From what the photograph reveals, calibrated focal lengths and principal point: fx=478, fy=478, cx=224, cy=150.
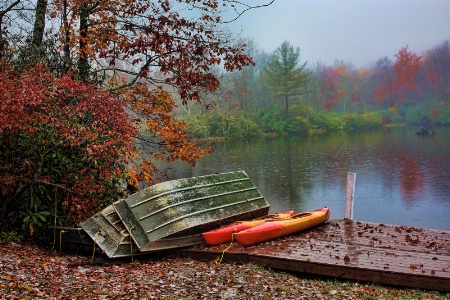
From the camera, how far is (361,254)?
7.75 meters

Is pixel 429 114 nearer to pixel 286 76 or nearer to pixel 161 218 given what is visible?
pixel 286 76

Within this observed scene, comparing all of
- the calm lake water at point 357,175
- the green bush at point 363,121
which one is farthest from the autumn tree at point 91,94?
the green bush at point 363,121

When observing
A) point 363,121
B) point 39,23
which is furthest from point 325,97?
point 39,23

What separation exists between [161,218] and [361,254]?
11.4 ft

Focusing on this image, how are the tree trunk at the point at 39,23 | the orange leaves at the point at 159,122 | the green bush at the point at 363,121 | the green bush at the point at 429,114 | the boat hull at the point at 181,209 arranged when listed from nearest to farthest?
1. the boat hull at the point at 181,209
2. the tree trunk at the point at 39,23
3. the orange leaves at the point at 159,122
4. the green bush at the point at 429,114
5. the green bush at the point at 363,121

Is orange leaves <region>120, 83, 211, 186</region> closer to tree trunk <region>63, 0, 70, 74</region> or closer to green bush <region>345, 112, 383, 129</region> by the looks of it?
tree trunk <region>63, 0, 70, 74</region>

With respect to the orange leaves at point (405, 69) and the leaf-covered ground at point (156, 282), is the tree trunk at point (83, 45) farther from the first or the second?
the orange leaves at point (405, 69)

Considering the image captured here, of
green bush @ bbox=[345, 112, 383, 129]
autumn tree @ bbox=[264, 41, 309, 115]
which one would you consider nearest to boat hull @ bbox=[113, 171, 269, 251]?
autumn tree @ bbox=[264, 41, 309, 115]

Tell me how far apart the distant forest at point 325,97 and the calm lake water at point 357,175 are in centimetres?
1126

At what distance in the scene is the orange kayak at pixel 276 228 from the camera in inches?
334

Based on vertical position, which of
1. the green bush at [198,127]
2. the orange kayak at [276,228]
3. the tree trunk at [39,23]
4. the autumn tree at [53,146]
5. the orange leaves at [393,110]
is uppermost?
the orange leaves at [393,110]

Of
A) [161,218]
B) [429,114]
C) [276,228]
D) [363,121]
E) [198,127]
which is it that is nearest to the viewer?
[161,218]

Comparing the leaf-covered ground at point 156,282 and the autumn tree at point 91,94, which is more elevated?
the autumn tree at point 91,94

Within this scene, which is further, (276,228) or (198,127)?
(198,127)
